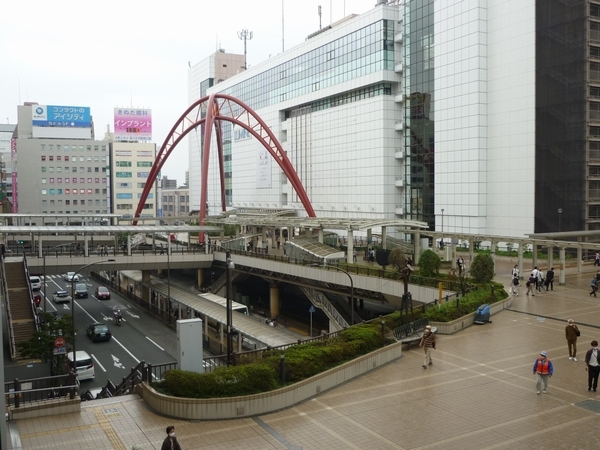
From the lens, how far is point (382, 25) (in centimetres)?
6969

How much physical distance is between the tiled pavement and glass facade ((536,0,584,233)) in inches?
1434

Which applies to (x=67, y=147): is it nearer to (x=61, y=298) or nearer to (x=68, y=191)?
(x=68, y=191)

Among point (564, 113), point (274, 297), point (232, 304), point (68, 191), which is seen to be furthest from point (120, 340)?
point (68, 191)

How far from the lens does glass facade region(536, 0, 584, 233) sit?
172ft

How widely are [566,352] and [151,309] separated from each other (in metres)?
41.6

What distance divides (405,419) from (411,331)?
8.82m

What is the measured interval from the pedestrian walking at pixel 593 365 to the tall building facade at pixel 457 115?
4046 cm

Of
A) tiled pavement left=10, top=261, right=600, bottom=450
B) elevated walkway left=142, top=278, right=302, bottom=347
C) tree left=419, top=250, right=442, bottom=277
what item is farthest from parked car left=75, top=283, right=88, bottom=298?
tiled pavement left=10, top=261, right=600, bottom=450

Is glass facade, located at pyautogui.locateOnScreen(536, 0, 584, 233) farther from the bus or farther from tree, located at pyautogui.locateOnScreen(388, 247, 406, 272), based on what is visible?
the bus

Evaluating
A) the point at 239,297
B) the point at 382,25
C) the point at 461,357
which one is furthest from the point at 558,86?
the point at 461,357

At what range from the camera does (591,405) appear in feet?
52.9

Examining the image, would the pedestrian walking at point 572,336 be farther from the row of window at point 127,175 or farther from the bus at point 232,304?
the row of window at point 127,175

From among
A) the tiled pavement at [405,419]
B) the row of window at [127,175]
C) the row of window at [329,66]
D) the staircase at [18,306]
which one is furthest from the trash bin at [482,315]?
the row of window at [127,175]

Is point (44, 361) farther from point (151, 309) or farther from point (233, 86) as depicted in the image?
point (233, 86)
